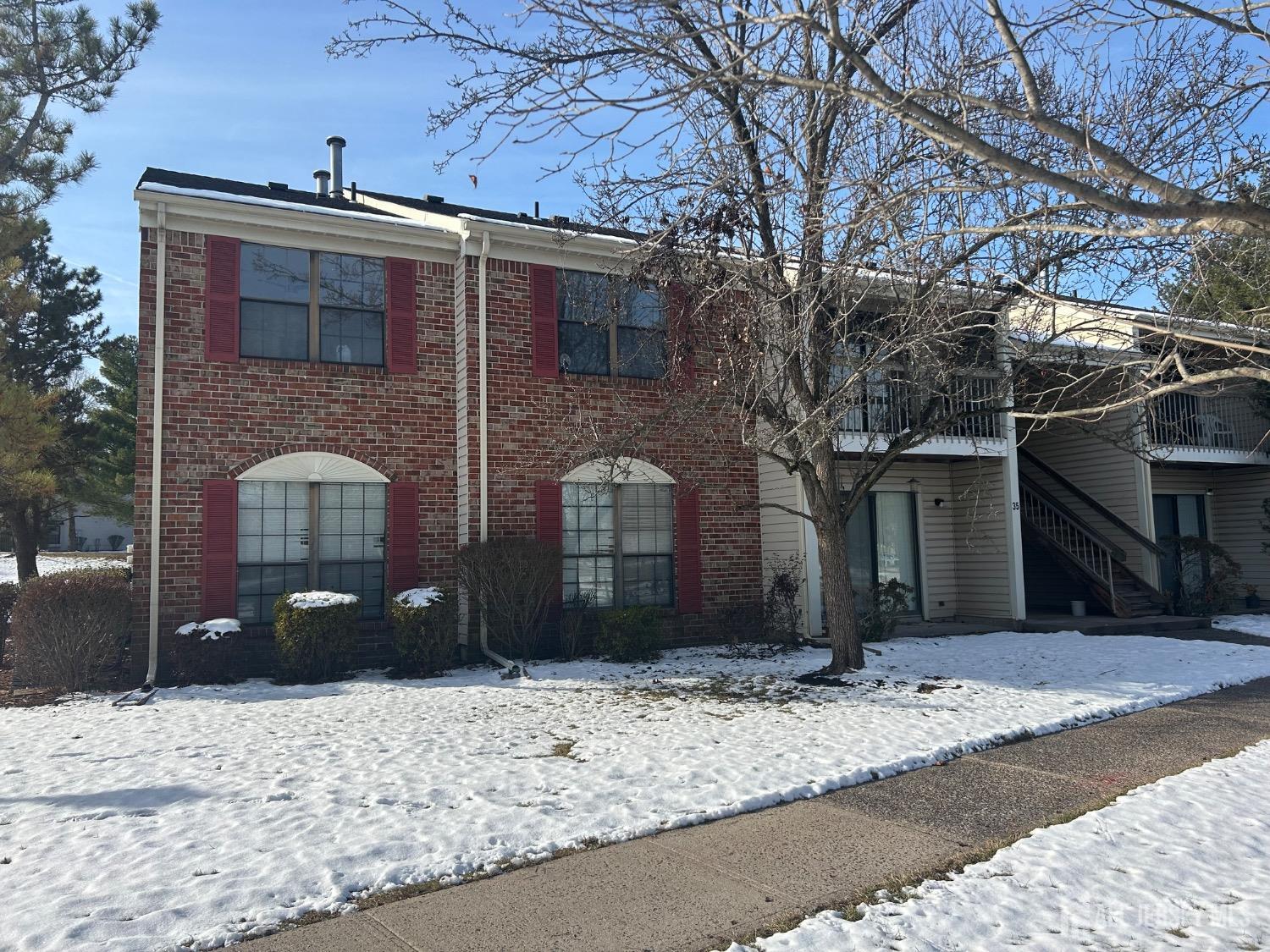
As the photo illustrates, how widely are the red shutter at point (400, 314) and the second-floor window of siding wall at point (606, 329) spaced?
6.17 ft

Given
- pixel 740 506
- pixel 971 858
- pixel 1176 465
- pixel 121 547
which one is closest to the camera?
pixel 971 858

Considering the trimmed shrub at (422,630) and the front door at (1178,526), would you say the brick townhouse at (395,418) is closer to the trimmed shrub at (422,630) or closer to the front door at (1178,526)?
the trimmed shrub at (422,630)

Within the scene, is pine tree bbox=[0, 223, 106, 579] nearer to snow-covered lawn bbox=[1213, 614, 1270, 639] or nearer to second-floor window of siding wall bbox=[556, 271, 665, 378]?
second-floor window of siding wall bbox=[556, 271, 665, 378]

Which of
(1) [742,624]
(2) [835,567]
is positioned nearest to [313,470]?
(1) [742,624]

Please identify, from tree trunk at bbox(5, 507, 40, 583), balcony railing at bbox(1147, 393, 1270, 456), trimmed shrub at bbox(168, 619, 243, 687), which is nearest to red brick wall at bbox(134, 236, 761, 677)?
trimmed shrub at bbox(168, 619, 243, 687)

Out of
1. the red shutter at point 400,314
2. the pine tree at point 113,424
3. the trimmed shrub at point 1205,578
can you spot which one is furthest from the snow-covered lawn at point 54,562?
the trimmed shrub at point 1205,578

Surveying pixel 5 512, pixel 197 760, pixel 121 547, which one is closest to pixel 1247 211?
pixel 197 760

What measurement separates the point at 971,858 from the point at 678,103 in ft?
13.9

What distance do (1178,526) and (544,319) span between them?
551 inches

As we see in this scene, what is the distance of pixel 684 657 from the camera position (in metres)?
11.3

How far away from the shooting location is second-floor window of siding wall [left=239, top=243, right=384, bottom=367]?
1056 centimetres

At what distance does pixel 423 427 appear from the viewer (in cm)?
1123

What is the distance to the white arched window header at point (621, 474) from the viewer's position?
38.0 ft

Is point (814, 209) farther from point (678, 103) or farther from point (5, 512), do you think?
point (5, 512)
